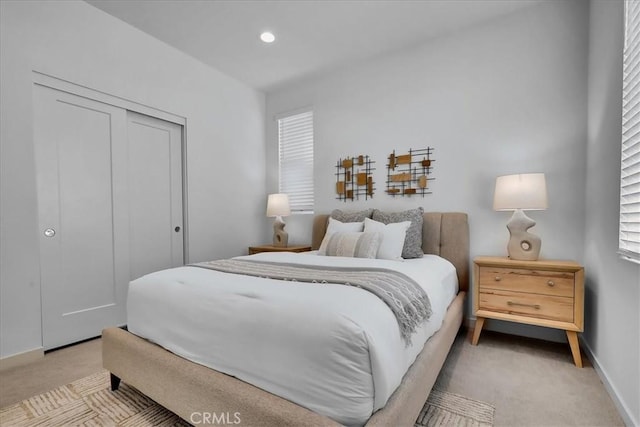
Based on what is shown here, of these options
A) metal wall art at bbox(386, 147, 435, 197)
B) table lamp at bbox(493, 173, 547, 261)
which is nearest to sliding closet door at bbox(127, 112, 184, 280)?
metal wall art at bbox(386, 147, 435, 197)

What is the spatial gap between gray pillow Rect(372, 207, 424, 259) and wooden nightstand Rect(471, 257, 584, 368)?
0.48 metres

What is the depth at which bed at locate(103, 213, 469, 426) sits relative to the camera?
107cm

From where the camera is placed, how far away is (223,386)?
122 cm

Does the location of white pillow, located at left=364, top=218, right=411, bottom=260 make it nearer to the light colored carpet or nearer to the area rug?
the light colored carpet

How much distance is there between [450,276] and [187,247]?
9.01ft

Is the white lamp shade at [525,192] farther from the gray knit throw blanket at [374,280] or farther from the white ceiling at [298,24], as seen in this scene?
the white ceiling at [298,24]

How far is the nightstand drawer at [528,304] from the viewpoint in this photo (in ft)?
6.97

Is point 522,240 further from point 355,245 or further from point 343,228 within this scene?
point 343,228

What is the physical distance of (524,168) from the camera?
8.68 feet

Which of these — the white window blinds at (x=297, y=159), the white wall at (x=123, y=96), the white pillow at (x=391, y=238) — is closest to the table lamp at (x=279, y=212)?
the white window blinds at (x=297, y=159)

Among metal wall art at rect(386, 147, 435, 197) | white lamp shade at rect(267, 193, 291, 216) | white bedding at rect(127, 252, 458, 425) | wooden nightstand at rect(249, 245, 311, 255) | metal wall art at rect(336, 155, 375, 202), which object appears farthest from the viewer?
white lamp shade at rect(267, 193, 291, 216)

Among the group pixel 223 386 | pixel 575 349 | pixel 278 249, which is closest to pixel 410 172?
pixel 278 249

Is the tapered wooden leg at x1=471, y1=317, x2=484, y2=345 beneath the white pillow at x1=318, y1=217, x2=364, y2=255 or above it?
beneath

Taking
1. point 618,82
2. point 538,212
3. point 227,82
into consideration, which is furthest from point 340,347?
point 227,82
